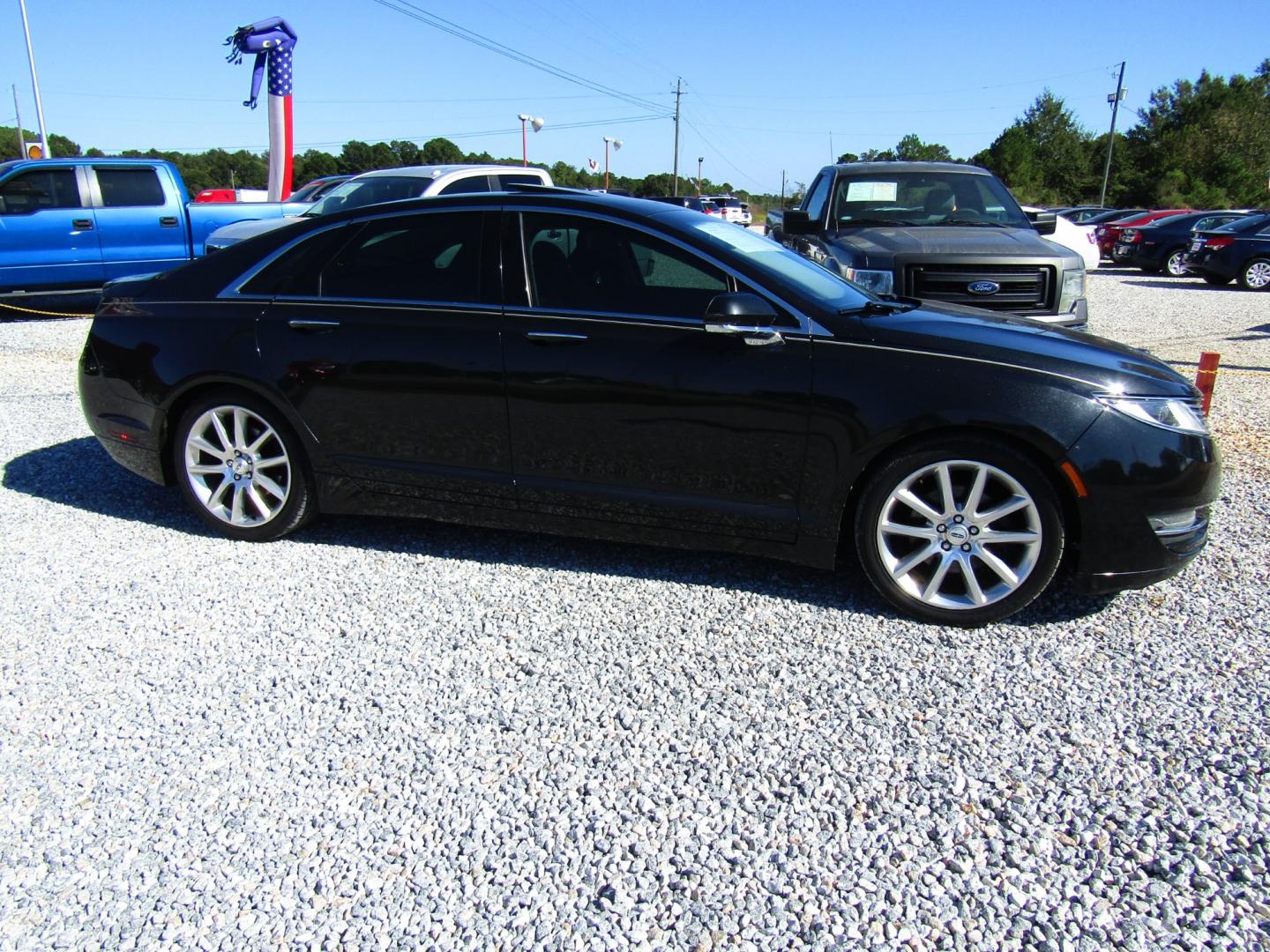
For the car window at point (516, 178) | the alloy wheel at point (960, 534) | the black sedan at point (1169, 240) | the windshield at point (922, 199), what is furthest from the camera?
the black sedan at point (1169, 240)

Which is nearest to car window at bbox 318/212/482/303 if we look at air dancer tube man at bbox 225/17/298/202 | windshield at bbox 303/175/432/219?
windshield at bbox 303/175/432/219

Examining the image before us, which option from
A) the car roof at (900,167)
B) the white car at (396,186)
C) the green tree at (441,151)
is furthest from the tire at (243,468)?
the green tree at (441,151)

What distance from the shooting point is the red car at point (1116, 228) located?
24141 millimetres

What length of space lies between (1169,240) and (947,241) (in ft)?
58.2

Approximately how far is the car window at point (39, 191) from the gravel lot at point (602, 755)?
31.2ft

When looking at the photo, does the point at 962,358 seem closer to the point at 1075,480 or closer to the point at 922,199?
the point at 1075,480

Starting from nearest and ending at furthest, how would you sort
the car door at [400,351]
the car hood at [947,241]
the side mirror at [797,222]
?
1. the car door at [400,351]
2. the car hood at [947,241]
3. the side mirror at [797,222]

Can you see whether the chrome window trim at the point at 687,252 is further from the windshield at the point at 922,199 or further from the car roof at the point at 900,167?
the car roof at the point at 900,167

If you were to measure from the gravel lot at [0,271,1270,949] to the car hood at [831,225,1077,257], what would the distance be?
328cm

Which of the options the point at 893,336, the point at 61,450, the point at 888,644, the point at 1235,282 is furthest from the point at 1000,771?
the point at 1235,282

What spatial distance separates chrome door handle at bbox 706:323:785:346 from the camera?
3.67m

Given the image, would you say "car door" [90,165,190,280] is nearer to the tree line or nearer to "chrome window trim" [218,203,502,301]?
"chrome window trim" [218,203,502,301]

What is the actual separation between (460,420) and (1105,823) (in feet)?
9.28

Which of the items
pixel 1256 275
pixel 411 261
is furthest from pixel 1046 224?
pixel 1256 275
